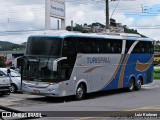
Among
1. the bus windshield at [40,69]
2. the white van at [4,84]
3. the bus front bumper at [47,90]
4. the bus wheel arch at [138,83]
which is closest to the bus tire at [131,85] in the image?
the bus wheel arch at [138,83]

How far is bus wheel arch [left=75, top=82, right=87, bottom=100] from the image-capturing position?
21328 mm

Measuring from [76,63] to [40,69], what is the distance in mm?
2025

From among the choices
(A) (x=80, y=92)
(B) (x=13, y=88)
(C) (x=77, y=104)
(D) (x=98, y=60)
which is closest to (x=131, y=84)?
(D) (x=98, y=60)

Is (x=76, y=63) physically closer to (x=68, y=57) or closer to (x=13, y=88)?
(x=68, y=57)

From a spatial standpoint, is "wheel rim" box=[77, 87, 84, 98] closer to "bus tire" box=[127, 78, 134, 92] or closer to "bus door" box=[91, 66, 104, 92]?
"bus door" box=[91, 66, 104, 92]

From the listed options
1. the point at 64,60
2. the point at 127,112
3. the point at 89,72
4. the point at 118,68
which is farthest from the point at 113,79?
the point at 127,112

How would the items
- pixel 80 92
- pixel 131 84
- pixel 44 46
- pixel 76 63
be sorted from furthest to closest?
pixel 131 84, pixel 80 92, pixel 76 63, pixel 44 46

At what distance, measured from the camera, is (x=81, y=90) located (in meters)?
21.6

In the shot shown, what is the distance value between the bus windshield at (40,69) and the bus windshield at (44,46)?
317 mm

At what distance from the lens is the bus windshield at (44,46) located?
66.0 ft

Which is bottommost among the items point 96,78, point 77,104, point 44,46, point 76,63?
point 77,104

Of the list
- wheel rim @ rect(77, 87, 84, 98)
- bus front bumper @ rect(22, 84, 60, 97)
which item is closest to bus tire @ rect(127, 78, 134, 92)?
wheel rim @ rect(77, 87, 84, 98)

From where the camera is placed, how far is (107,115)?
14.5 m

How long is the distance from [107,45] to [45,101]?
17.9ft
